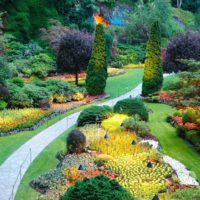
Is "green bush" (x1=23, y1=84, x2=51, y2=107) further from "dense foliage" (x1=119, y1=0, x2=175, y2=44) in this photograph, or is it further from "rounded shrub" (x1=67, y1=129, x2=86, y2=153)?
"dense foliage" (x1=119, y1=0, x2=175, y2=44)

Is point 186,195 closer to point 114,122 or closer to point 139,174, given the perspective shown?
point 139,174

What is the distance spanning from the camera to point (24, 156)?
1141 centimetres

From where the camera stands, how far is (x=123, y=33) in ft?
161

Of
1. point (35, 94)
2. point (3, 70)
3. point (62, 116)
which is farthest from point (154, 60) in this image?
point (3, 70)

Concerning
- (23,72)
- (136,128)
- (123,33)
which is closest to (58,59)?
(23,72)

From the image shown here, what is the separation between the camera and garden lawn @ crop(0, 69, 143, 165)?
12.3m

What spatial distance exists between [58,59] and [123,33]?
2762 centimetres

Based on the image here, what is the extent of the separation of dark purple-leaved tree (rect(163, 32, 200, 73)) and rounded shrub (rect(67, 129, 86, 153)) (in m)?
17.5

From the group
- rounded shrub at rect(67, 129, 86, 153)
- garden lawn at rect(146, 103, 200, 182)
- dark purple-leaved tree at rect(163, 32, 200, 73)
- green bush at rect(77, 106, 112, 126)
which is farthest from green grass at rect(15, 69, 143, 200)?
dark purple-leaved tree at rect(163, 32, 200, 73)

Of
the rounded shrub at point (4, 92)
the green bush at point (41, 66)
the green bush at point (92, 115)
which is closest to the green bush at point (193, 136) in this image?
the green bush at point (92, 115)

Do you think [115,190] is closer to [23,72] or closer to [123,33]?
[23,72]

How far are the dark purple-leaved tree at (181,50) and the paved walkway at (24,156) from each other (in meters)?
13.7

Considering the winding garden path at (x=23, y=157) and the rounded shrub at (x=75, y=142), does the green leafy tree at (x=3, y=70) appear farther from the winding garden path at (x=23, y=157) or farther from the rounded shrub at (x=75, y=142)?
the rounded shrub at (x=75, y=142)

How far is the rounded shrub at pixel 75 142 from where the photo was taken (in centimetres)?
1111
